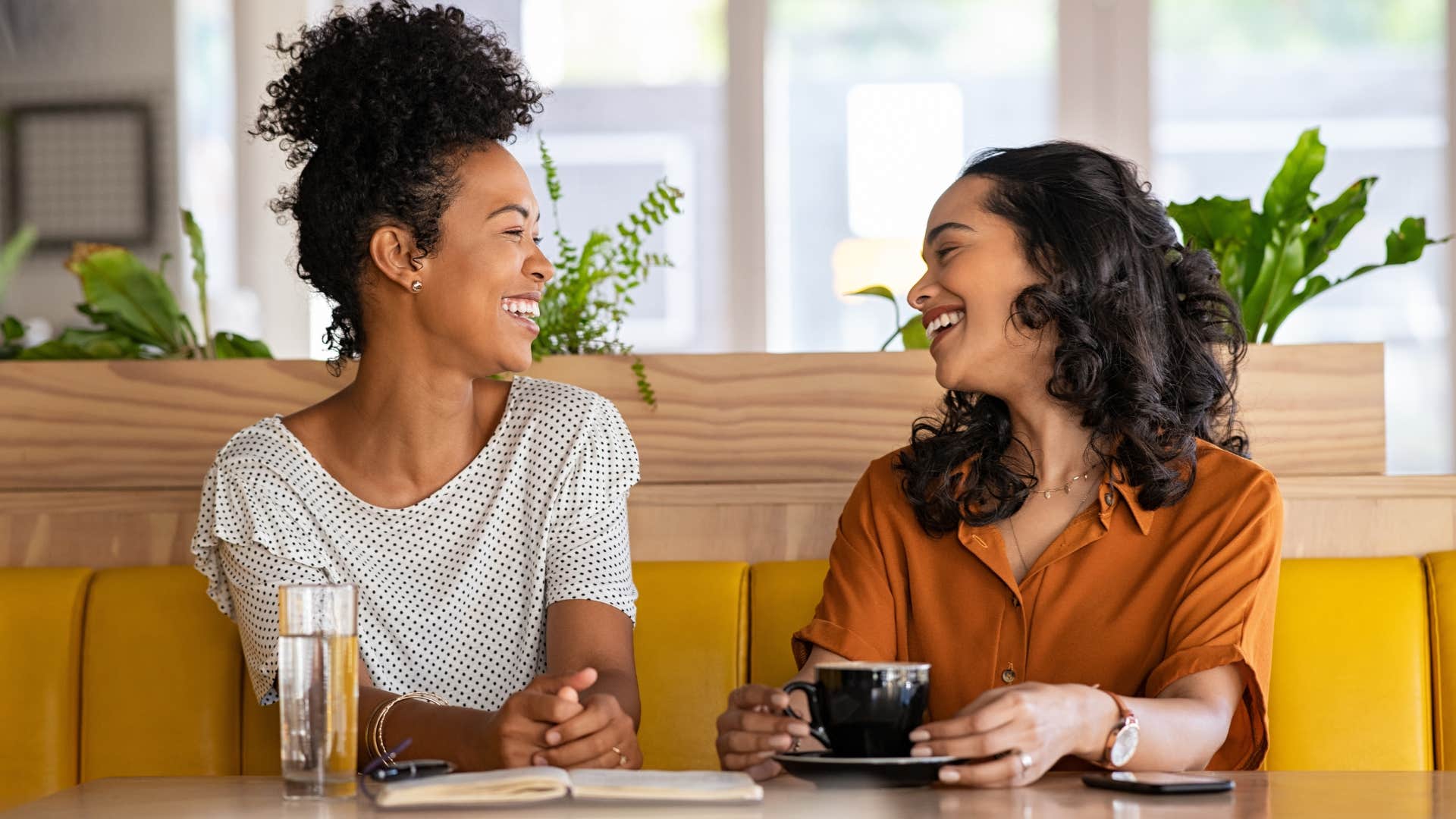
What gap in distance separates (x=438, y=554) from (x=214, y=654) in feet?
1.06

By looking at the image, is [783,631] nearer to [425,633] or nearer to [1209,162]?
[425,633]

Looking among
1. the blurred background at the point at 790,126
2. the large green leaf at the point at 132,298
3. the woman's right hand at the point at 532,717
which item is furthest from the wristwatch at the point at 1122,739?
the blurred background at the point at 790,126

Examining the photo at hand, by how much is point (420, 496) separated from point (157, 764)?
1.47 ft

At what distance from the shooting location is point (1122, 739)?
121 centimetres

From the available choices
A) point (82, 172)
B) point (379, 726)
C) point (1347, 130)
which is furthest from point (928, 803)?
point (82, 172)

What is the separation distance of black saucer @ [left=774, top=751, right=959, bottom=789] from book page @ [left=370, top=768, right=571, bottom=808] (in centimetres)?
18

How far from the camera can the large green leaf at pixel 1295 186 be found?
189cm

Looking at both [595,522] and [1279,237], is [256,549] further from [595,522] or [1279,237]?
[1279,237]

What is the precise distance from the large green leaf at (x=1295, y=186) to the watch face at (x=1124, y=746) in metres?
0.92

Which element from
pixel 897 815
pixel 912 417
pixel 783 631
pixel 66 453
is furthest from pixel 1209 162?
pixel 897 815

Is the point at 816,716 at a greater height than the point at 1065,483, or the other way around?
the point at 1065,483

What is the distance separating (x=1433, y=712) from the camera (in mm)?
1646

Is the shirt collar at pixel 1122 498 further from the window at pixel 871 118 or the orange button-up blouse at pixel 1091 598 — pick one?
the window at pixel 871 118

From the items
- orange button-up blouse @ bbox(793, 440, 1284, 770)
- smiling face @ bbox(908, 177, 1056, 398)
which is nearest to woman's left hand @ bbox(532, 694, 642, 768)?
orange button-up blouse @ bbox(793, 440, 1284, 770)
